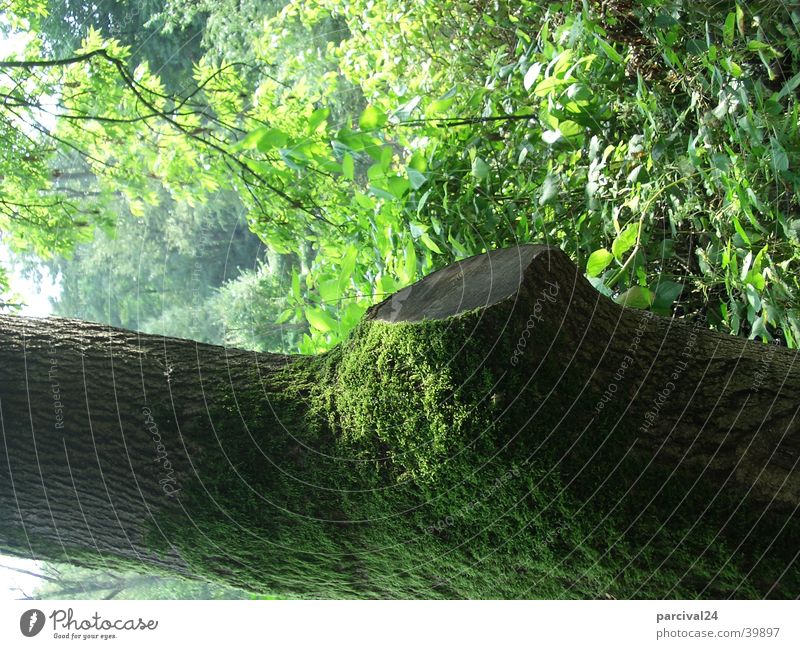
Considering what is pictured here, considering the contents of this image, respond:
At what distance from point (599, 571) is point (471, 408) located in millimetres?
213

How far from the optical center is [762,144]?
100 cm

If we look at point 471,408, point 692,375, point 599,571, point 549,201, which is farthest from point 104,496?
point 549,201

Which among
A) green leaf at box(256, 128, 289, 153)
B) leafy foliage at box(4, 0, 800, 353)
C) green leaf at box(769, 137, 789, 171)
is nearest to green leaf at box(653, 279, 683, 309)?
leafy foliage at box(4, 0, 800, 353)

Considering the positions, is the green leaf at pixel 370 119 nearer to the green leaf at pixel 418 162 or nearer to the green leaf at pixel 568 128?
the green leaf at pixel 418 162

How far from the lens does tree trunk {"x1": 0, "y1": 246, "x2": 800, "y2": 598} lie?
0.66m

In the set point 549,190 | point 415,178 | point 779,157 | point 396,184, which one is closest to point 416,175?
point 415,178

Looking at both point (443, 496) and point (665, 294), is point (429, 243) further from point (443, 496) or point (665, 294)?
point (443, 496)

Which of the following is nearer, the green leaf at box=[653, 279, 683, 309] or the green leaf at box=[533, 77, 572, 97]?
the green leaf at box=[653, 279, 683, 309]

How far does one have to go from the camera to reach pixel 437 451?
0.68m

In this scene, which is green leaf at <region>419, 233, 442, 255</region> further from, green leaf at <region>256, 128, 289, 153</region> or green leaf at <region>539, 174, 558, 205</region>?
green leaf at <region>256, 128, 289, 153</region>

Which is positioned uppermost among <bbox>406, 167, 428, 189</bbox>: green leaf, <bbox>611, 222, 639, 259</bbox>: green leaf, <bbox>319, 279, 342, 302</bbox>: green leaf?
<bbox>406, 167, 428, 189</bbox>: green leaf

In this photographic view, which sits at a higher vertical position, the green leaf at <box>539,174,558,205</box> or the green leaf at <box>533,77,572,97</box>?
the green leaf at <box>533,77,572,97</box>
